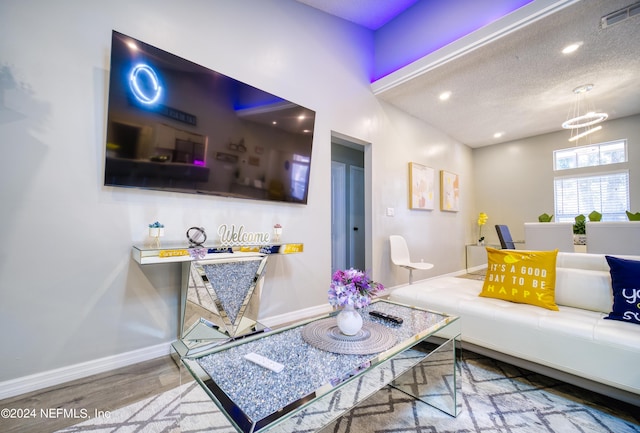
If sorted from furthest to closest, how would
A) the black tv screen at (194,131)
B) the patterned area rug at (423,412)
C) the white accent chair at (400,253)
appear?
the white accent chair at (400,253) → the black tv screen at (194,131) → the patterned area rug at (423,412)

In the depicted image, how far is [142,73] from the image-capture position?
6.35 ft

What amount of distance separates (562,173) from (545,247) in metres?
3.49

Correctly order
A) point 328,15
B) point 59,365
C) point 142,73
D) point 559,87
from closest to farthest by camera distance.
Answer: point 59,365 → point 142,73 → point 328,15 → point 559,87

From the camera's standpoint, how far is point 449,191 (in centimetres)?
545

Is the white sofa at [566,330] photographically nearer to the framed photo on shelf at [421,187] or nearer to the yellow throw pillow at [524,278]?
the yellow throw pillow at [524,278]

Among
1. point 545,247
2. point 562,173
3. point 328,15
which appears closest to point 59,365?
point 328,15

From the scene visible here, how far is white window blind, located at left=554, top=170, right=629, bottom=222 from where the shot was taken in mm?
4832

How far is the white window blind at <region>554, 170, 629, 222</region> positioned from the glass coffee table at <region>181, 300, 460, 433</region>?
556 centimetres

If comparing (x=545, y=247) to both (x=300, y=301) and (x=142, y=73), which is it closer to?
(x=300, y=301)

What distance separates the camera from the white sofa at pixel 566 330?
4.47 feet

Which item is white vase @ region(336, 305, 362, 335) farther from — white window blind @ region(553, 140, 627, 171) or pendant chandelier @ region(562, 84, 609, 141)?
white window blind @ region(553, 140, 627, 171)

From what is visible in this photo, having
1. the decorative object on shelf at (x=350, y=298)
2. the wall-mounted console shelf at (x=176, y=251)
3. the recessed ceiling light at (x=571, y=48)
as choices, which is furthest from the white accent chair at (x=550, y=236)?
the wall-mounted console shelf at (x=176, y=251)

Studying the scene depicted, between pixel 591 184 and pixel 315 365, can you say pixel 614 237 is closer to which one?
pixel 315 365

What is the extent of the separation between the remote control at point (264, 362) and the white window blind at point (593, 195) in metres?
6.66
